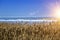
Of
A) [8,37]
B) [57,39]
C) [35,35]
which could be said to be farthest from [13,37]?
[57,39]

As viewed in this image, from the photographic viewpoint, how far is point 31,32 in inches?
294

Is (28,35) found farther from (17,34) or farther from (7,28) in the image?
(7,28)

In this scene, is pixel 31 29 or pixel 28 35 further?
pixel 31 29

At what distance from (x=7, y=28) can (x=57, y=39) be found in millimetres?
1828

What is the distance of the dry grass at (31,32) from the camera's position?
7009mm

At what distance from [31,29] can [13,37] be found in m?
0.86

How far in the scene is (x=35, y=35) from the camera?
718 cm

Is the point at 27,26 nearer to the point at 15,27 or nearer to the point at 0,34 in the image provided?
the point at 15,27

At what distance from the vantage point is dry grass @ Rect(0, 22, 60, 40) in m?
7.01

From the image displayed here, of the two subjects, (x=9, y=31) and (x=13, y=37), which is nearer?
(x=13, y=37)

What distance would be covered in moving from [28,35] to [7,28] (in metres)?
0.97

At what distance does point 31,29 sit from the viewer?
7.66m

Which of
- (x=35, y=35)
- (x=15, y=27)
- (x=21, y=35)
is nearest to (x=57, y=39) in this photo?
(x=35, y=35)

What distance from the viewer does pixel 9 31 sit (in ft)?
24.8
